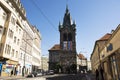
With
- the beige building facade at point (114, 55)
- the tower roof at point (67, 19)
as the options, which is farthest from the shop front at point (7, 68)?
the tower roof at point (67, 19)

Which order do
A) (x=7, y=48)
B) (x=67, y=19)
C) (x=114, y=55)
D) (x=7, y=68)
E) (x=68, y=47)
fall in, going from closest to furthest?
1. (x=114, y=55)
2. (x=7, y=48)
3. (x=7, y=68)
4. (x=68, y=47)
5. (x=67, y=19)

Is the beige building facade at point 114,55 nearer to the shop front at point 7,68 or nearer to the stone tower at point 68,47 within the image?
the shop front at point 7,68

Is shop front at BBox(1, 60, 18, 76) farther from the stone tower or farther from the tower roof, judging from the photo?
the tower roof

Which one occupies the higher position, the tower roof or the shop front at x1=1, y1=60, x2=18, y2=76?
the tower roof

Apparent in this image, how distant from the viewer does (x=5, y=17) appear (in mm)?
29641

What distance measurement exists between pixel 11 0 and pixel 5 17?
531 centimetres

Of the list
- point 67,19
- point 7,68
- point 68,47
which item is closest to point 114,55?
point 7,68

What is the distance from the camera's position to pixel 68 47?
82.6m

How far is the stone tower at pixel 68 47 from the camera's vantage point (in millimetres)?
79500

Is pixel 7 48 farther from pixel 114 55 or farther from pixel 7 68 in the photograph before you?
pixel 114 55

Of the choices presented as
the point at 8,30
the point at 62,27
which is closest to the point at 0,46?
the point at 8,30

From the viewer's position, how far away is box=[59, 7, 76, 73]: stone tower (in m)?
79.5

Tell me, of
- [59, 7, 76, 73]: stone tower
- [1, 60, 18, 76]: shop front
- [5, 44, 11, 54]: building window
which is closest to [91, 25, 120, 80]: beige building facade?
[5, 44, 11, 54]: building window

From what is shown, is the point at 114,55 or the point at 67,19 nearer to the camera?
the point at 114,55
